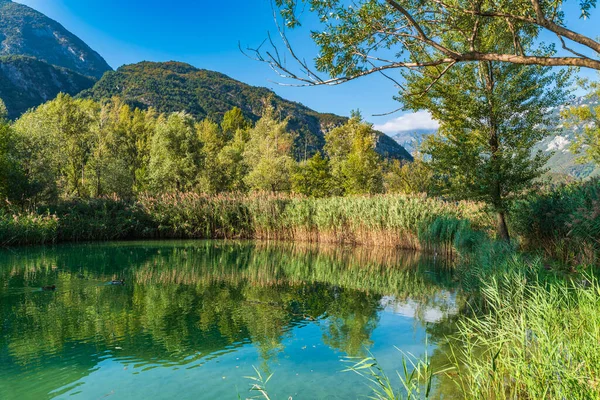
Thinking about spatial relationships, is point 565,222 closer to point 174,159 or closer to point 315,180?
point 315,180

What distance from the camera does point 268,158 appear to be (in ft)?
102

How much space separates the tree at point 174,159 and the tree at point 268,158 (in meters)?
4.32

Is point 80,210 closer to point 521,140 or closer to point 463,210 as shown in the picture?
point 463,210

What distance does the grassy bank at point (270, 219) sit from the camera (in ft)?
48.6

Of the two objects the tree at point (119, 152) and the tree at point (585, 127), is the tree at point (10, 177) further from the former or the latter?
the tree at point (585, 127)

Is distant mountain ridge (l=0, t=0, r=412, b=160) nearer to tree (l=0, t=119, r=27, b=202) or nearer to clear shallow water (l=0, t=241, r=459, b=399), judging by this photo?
tree (l=0, t=119, r=27, b=202)

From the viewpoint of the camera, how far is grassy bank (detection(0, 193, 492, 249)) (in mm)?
14828

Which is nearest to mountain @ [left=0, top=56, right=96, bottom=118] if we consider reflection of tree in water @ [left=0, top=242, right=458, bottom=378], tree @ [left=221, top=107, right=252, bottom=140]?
tree @ [left=221, top=107, right=252, bottom=140]

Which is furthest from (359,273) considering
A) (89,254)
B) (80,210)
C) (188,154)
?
(188,154)

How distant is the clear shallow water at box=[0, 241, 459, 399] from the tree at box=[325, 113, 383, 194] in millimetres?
14162

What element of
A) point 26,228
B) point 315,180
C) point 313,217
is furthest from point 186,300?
point 315,180

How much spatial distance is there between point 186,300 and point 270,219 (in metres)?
12.4

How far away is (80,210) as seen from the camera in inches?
755

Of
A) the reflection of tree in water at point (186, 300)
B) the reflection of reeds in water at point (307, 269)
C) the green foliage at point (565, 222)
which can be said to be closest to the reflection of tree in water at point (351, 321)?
the reflection of tree in water at point (186, 300)
